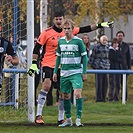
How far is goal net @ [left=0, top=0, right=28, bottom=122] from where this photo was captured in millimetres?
13562

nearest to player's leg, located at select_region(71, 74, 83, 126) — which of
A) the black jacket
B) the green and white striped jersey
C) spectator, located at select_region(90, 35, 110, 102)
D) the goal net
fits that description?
the green and white striped jersey

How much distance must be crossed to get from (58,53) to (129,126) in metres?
1.86

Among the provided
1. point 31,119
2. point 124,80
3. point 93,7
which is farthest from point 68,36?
point 93,7

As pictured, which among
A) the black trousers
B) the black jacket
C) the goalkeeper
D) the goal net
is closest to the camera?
the goalkeeper

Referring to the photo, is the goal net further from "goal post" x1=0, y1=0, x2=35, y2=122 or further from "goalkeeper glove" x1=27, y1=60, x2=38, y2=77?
"goalkeeper glove" x1=27, y1=60, x2=38, y2=77

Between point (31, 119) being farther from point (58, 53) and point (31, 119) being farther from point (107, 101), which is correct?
point (107, 101)

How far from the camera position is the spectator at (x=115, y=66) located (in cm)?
1795

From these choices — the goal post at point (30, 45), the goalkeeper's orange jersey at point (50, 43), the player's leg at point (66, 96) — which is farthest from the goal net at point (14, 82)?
the player's leg at point (66, 96)

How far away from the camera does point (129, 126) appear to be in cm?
1209

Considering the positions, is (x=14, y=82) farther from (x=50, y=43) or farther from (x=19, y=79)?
(x=50, y=43)

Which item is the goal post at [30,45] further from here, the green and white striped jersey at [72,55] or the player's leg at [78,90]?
the player's leg at [78,90]

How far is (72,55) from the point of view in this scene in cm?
1186

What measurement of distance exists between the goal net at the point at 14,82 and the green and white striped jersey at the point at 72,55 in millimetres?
1625

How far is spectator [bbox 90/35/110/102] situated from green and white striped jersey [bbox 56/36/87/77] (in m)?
5.80
